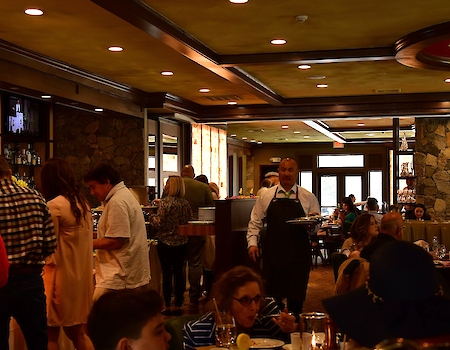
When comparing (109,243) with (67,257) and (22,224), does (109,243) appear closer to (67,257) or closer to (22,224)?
(67,257)

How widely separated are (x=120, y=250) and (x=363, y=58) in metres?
4.12

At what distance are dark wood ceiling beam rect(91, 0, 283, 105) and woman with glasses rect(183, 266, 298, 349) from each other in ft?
9.35

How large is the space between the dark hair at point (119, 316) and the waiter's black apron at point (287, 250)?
13.0ft

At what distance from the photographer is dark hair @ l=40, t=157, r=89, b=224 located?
4691 mm

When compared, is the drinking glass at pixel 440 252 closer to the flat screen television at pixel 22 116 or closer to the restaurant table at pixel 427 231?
the restaurant table at pixel 427 231

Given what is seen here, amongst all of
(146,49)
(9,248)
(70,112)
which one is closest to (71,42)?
(146,49)

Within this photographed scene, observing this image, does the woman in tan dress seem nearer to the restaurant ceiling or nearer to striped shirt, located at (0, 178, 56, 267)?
striped shirt, located at (0, 178, 56, 267)

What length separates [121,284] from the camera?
5.02 metres

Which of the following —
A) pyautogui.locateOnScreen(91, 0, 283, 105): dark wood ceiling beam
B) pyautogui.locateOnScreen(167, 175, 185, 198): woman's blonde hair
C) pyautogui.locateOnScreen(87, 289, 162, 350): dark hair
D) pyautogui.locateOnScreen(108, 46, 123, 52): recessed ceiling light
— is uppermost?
pyautogui.locateOnScreen(108, 46, 123, 52): recessed ceiling light

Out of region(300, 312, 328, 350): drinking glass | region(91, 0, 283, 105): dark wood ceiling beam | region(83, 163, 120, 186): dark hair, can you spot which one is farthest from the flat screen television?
region(300, 312, 328, 350): drinking glass

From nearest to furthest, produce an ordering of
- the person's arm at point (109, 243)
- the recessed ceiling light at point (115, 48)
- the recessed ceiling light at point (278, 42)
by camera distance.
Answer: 1. the person's arm at point (109, 243)
2. the recessed ceiling light at point (278, 42)
3. the recessed ceiling light at point (115, 48)

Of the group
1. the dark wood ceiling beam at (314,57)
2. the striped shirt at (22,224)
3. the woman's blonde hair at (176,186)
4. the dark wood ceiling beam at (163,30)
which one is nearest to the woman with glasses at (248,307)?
the striped shirt at (22,224)

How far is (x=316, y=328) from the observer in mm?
2590

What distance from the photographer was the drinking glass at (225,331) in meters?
2.70
